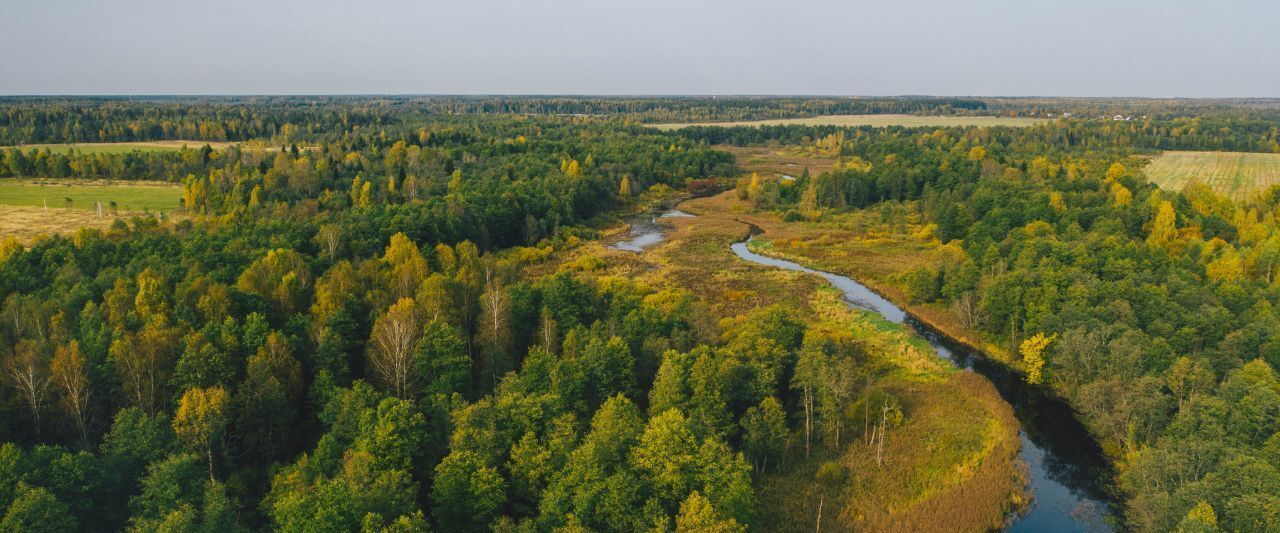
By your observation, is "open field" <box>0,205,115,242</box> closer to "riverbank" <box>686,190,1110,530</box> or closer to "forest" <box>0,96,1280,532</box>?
"forest" <box>0,96,1280,532</box>

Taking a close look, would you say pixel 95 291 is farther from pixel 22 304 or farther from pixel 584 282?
pixel 584 282

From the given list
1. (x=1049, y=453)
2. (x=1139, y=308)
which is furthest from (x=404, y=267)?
(x=1139, y=308)

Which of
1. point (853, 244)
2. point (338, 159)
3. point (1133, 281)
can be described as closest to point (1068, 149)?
point (853, 244)

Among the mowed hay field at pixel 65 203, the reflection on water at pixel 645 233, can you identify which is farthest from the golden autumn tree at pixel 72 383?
the reflection on water at pixel 645 233

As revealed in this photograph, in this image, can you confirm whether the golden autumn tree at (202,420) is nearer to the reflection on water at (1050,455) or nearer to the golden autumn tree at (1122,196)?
the reflection on water at (1050,455)

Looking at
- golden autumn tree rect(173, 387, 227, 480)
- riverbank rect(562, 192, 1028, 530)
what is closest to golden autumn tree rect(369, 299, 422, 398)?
golden autumn tree rect(173, 387, 227, 480)

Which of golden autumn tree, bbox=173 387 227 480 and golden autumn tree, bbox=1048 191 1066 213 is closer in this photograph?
golden autumn tree, bbox=173 387 227 480
